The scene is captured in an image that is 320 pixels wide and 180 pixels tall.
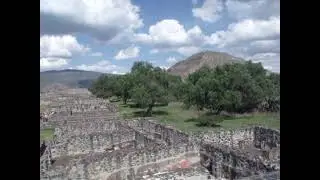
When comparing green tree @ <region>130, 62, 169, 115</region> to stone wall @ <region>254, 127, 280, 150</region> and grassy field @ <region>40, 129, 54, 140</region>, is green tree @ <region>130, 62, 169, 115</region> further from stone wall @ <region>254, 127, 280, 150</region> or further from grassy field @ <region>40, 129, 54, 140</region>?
stone wall @ <region>254, 127, 280, 150</region>

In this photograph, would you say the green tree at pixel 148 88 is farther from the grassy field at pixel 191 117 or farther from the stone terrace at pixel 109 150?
the stone terrace at pixel 109 150

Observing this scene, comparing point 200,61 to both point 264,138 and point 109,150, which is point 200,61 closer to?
point 264,138

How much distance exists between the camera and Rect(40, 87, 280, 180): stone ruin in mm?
12352

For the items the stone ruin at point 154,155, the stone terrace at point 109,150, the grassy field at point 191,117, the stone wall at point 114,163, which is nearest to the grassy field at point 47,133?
the stone terrace at point 109,150

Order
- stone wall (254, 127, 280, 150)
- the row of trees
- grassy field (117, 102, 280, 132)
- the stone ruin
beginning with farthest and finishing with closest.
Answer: the row of trees, grassy field (117, 102, 280, 132), stone wall (254, 127, 280, 150), the stone ruin

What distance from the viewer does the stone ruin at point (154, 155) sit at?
12.4 m

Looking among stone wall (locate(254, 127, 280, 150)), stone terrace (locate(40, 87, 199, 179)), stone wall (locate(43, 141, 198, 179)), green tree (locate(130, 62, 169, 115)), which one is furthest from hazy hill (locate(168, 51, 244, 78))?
stone wall (locate(43, 141, 198, 179))

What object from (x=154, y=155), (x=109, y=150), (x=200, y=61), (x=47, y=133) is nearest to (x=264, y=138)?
(x=154, y=155)

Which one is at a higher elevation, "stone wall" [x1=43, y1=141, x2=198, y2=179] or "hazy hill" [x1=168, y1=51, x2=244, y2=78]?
"hazy hill" [x1=168, y1=51, x2=244, y2=78]

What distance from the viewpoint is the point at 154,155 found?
13789 mm
